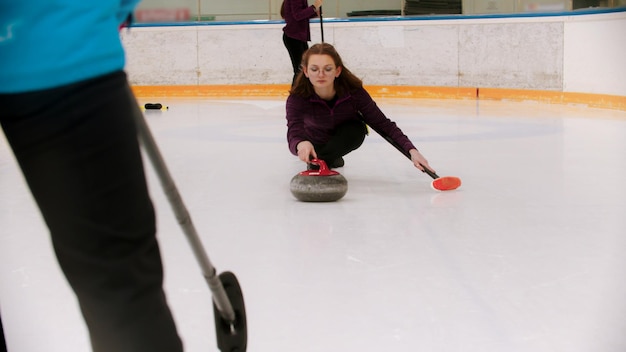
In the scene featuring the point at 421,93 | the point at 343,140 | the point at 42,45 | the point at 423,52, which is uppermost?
the point at 42,45

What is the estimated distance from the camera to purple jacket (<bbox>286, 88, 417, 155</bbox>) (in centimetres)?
333

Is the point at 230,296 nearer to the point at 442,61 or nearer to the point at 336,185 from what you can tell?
the point at 336,185

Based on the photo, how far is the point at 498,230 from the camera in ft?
8.00

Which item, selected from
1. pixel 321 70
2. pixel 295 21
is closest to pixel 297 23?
pixel 295 21

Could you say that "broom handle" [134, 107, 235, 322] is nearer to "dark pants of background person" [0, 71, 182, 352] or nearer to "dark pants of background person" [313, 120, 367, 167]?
"dark pants of background person" [0, 71, 182, 352]

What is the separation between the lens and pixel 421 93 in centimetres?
890

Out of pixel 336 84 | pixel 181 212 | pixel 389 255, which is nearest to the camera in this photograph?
pixel 181 212

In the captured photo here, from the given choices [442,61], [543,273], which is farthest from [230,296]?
[442,61]

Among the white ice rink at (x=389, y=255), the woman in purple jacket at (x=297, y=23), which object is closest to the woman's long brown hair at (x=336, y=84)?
the white ice rink at (x=389, y=255)

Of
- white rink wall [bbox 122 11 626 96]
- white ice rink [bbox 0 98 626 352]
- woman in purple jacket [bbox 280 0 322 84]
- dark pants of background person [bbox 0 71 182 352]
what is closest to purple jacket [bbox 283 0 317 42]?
woman in purple jacket [bbox 280 0 322 84]

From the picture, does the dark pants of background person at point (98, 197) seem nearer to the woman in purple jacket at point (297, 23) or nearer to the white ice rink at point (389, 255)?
the white ice rink at point (389, 255)

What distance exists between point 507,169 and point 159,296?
3087 millimetres

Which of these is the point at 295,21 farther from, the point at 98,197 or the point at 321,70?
the point at 98,197

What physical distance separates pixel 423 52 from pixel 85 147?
8.45 metres
